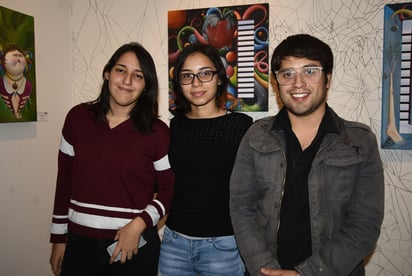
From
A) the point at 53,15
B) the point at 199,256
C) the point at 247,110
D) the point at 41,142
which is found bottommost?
the point at 199,256

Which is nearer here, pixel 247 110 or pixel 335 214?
pixel 335 214

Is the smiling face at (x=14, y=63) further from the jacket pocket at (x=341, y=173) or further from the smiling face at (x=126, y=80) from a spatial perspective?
the jacket pocket at (x=341, y=173)

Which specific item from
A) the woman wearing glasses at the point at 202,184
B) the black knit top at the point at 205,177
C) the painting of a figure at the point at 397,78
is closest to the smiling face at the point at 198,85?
the woman wearing glasses at the point at 202,184

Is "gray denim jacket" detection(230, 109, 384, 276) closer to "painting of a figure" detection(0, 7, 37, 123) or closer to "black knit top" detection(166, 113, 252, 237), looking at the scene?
"black knit top" detection(166, 113, 252, 237)

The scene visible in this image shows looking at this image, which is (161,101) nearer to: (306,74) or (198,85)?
(198,85)

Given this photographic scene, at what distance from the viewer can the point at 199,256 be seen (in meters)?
1.52

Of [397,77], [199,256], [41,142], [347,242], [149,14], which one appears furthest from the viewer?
[149,14]

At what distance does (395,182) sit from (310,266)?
4.02 feet

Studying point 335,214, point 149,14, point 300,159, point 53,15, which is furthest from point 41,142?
point 335,214

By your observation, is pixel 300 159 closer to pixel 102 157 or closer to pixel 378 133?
pixel 102 157

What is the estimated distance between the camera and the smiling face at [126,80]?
1.59 metres

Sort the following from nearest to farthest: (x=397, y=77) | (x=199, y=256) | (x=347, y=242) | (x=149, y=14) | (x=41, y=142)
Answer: (x=347, y=242)
(x=199, y=256)
(x=397, y=77)
(x=41, y=142)
(x=149, y=14)

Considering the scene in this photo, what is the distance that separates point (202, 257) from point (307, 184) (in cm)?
→ 60

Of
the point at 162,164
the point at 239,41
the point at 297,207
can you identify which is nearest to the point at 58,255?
the point at 162,164
